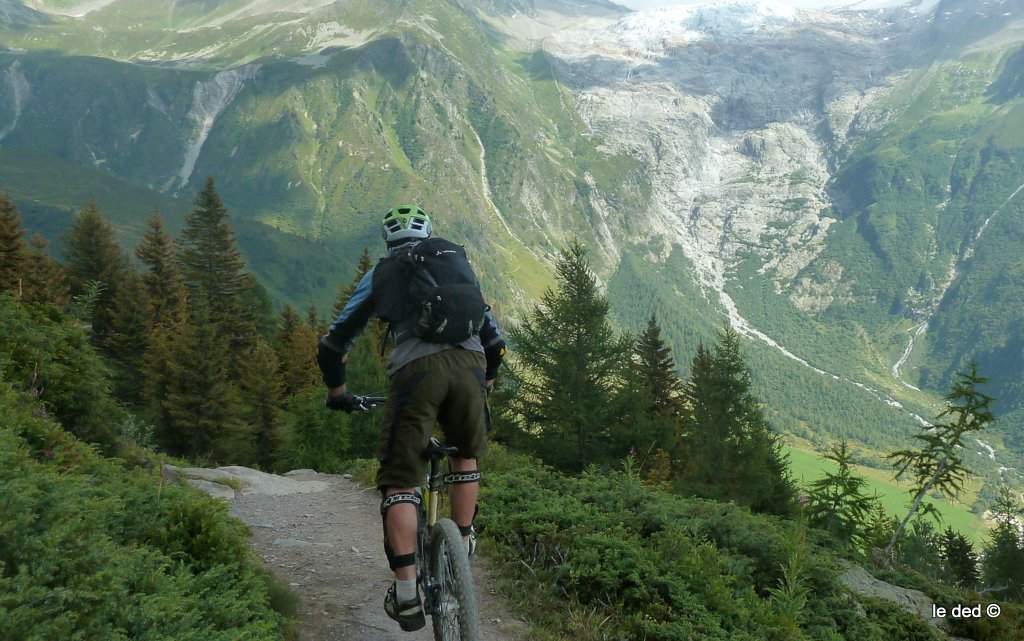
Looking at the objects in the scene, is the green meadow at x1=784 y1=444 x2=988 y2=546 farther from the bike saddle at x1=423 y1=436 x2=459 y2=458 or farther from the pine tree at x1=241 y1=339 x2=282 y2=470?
the bike saddle at x1=423 y1=436 x2=459 y2=458

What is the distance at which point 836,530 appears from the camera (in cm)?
1973

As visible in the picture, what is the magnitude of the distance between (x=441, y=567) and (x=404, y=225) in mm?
2701

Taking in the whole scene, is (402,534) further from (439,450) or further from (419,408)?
(419,408)

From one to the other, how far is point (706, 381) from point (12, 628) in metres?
25.6

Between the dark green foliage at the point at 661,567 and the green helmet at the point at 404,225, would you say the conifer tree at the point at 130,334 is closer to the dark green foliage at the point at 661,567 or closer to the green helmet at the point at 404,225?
the dark green foliage at the point at 661,567

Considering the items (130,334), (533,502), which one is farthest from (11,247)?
(533,502)

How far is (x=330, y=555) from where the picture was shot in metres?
7.72

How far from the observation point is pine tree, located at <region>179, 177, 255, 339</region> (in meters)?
42.0

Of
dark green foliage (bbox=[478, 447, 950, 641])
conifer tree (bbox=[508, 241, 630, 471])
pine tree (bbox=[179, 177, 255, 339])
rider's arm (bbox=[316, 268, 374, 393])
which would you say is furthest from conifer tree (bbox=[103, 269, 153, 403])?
rider's arm (bbox=[316, 268, 374, 393])

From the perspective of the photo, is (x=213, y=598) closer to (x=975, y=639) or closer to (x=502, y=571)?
(x=502, y=571)

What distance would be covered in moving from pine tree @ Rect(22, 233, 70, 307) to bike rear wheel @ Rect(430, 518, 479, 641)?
26.9 m

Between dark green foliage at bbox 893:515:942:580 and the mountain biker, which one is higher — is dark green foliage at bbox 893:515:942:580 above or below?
below

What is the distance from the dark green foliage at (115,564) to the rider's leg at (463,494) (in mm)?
1597

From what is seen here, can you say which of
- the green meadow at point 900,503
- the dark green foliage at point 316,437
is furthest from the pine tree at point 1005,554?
the green meadow at point 900,503
